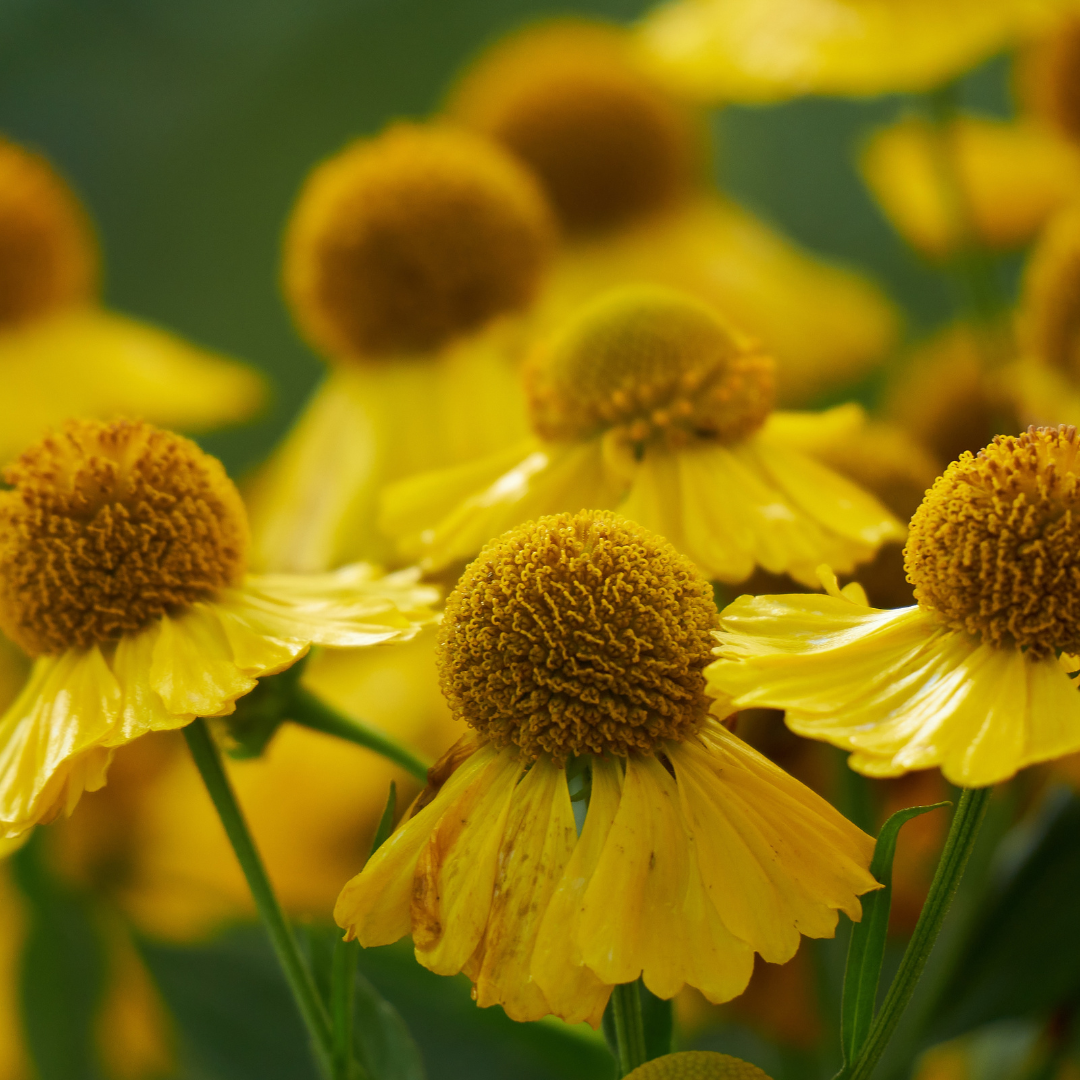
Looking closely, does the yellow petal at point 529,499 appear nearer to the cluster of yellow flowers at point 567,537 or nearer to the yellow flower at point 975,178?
the cluster of yellow flowers at point 567,537

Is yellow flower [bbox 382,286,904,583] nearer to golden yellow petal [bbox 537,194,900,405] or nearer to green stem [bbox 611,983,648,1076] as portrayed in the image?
green stem [bbox 611,983,648,1076]

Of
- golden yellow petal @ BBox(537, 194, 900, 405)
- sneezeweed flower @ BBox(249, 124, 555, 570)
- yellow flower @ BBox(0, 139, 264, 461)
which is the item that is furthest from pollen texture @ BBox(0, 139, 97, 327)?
golden yellow petal @ BBox(537, 194, 900, 405)

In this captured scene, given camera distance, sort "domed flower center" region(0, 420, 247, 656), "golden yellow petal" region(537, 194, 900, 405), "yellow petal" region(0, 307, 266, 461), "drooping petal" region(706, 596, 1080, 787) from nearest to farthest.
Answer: "drooping petal" region(706, 596, 1080, 787), "domed flower center" region(0, 420, 247, 656), "yellow petal" region(0, 307, 266, 461), "golden yellow petal" region(537, 194, 900, 405)

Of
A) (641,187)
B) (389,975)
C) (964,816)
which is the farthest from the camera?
(641,187)

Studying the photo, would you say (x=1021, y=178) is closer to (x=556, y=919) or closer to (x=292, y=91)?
(x=556, y=919)

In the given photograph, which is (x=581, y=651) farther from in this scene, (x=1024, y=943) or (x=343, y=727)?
(x=1024, y=943)

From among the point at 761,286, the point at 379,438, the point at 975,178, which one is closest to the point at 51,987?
the point at 379,438

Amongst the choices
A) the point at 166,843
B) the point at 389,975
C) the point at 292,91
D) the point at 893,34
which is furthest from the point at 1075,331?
the point at 292,91
